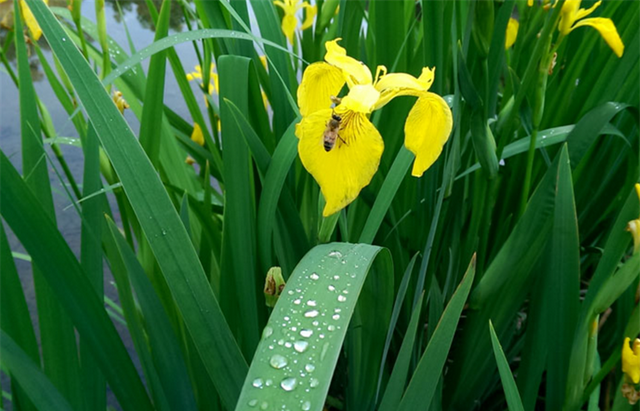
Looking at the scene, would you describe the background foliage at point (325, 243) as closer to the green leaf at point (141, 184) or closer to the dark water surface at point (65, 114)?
the green leaf at point (141, 184)

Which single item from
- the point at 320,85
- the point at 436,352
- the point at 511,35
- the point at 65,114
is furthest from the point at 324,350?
the point at 65,114

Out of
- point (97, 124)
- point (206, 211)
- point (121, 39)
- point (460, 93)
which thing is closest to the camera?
point (97, 124)

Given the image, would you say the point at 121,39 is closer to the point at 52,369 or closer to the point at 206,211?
the point at 206,211

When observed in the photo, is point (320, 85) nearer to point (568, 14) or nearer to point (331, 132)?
point (331, 132)

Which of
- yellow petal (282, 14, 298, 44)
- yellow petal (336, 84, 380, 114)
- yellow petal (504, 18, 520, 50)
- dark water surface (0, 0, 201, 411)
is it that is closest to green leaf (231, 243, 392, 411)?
yellow petal (336, 84, 380, 114)

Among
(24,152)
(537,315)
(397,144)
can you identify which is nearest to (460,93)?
(397,144)

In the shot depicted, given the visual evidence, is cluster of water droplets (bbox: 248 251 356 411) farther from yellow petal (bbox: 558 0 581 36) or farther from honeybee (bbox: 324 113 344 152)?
yellow petal (bbox: 558 0 581 36)

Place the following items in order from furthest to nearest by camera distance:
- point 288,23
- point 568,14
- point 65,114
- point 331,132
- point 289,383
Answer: point 65,114
point 288,23
point 568,14
point 331,132
point 289,383

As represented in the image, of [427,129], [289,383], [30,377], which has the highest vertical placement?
[427,129]
